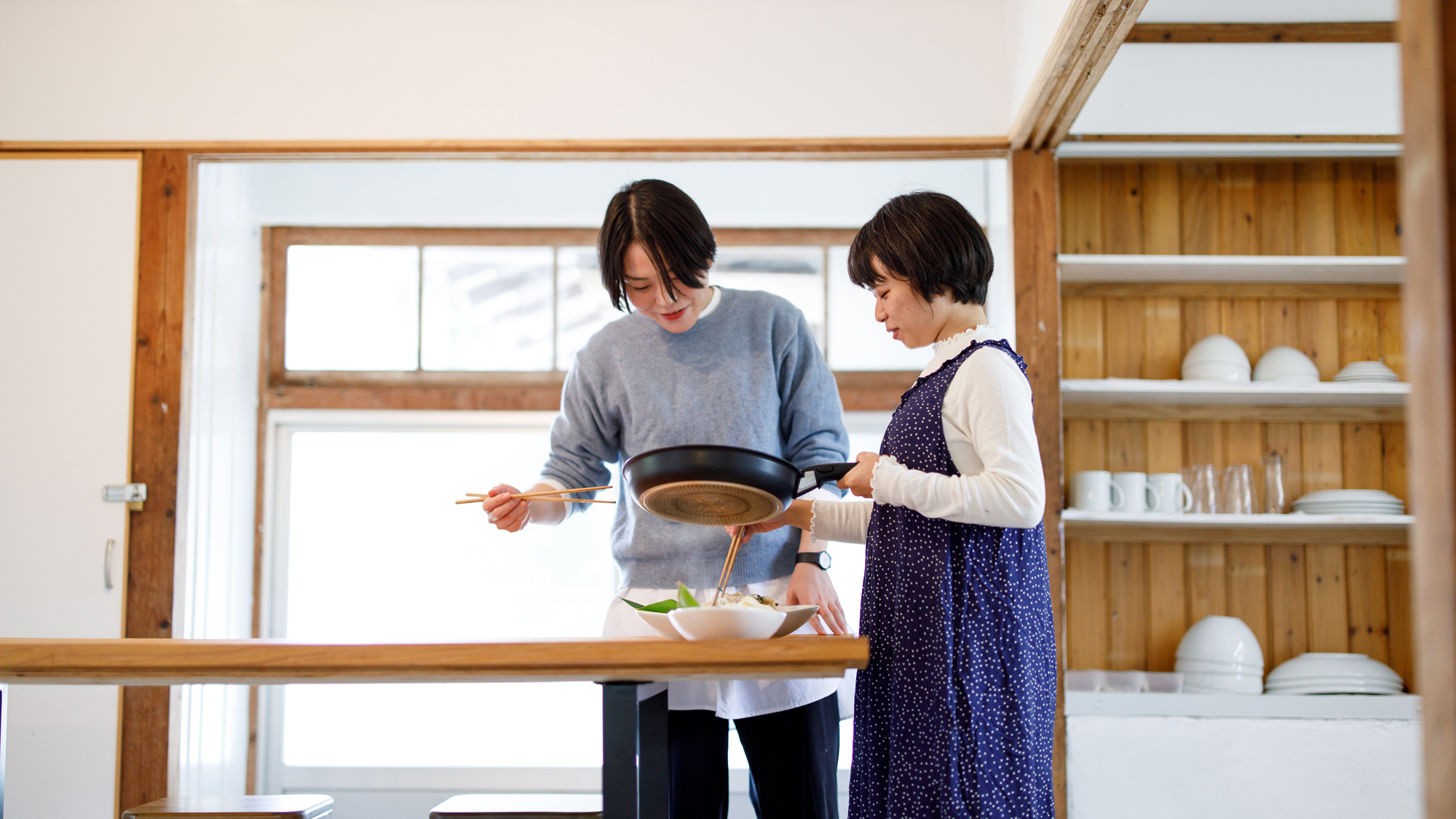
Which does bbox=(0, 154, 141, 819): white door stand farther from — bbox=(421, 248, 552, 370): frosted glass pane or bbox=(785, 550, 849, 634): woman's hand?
bbox=(785, 550, 849, 634): woman's hand

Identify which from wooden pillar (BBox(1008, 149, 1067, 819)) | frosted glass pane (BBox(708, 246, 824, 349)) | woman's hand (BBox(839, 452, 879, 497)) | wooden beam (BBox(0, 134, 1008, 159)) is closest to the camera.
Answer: woman's hand (BBox(839, 452, 879, 497))

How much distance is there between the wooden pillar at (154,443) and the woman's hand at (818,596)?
171 cm

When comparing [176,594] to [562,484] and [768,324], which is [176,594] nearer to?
[562,484]

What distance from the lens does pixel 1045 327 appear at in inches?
99.0

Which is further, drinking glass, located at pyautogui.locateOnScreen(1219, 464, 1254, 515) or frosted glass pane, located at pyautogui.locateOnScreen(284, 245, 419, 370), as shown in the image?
frosted glass pane, located at pyautogui.locateOnScreen(284, 245, 419, 370)

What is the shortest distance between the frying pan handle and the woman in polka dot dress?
0.06ft

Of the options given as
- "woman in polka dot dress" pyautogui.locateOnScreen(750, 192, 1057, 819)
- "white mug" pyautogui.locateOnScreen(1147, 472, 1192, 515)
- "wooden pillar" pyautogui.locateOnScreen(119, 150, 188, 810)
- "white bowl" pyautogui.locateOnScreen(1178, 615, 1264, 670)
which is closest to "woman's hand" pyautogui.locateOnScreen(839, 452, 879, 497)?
"woman in polka dot dress" pyautogui.locateOnScreen(750, 192, 1057, 819)

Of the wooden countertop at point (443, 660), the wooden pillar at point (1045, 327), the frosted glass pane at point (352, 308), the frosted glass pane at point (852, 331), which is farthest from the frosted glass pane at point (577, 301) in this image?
the wooden countertop at point (443, 660)

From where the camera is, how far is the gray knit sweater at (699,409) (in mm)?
1879

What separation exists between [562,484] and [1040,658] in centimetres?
97

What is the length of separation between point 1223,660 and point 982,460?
5.60 feet

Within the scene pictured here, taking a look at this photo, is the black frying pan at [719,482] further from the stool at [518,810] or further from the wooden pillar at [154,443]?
the wooden pillar at [154,443]

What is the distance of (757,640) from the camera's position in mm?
1253

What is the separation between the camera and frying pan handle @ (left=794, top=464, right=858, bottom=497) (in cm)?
148
